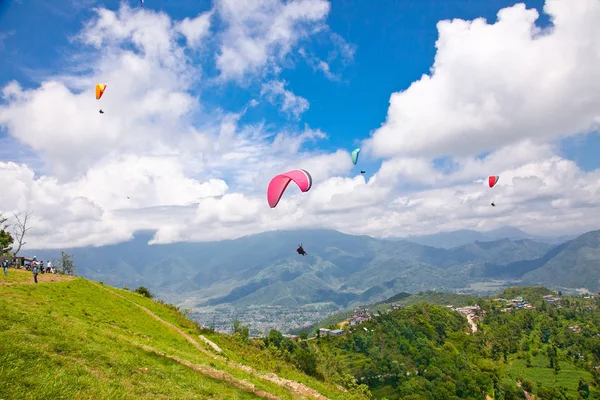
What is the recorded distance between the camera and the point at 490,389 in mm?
128250

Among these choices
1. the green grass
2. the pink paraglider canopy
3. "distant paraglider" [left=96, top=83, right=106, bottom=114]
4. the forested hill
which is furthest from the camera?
the green grass

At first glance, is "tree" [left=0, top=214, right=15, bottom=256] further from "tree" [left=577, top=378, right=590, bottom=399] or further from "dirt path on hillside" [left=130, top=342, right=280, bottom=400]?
"tree" [left=577, top=378, right=590, bottom=399]

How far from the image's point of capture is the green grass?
140875 mm

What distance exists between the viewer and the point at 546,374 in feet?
488

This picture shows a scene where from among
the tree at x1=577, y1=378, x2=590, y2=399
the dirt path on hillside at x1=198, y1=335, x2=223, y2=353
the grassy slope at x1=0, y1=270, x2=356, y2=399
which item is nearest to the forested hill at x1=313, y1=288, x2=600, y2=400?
the tree at x1=577, y1=378, x2=590, y2=399

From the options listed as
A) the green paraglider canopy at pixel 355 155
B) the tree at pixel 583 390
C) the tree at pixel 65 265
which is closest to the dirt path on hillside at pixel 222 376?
the green paraglider canopy at pixel 355 155

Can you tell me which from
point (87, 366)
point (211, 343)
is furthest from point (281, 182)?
point (87, 366)

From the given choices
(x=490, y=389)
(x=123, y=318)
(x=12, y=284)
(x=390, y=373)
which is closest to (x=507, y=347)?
(x=490, y=389)

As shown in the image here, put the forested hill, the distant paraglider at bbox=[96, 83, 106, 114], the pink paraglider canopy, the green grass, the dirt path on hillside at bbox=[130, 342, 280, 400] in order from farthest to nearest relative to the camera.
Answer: the green grass → the forested hill → the distant paraglider at bbox=[96, 83, 106, 114] → the pink paraglider canopy → the dirt path on hillside at bbox=[130, 342, 280, 400]

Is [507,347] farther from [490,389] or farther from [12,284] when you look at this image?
[12,284]

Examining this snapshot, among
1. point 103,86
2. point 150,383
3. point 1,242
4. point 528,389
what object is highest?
point 103,86

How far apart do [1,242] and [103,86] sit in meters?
63.1

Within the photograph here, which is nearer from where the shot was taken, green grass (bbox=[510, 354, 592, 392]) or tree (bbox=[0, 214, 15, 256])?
tree (bbox=[0, 214, 15, 256])

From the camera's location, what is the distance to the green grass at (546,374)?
462 feet
